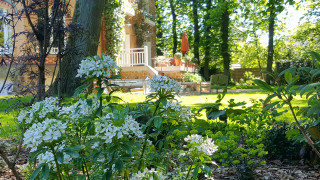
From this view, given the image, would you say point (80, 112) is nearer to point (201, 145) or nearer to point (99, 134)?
point (99, 134)

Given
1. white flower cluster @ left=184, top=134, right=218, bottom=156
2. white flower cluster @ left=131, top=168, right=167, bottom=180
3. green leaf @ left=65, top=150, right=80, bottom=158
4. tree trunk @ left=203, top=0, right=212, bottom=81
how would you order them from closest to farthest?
green leaf @ left=65, top=150, right=80, bottom=158 → white flower cluster @ left=131, top=168, right=167, bottom=180 → white flower cluster @ left=184, top=134, right=218, bottom=156 → tree trunk @ left=203, top=0, right=212, bottom=81

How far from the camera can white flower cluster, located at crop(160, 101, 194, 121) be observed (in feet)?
5.80

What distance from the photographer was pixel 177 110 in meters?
1.77

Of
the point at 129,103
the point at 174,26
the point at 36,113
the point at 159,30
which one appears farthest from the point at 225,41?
the point at 36,113

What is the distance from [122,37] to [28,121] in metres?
14.5

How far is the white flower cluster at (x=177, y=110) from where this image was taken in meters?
1.77

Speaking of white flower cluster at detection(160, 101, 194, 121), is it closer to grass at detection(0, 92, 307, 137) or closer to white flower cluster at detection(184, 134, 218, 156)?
white flower cluster at detection(184, 134, 218, 156)

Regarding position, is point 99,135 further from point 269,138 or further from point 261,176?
point 269,138

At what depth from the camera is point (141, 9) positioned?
64.7ft

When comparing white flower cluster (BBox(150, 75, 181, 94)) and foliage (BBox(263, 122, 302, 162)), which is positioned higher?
white flower cluster (BBox(150, 75, 181, 94))

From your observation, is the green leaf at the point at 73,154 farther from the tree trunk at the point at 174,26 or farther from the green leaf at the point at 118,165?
the tree trunk at the point at 174,26

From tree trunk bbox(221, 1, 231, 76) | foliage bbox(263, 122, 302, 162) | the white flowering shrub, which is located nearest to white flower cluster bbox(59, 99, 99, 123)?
the white flowering shrub

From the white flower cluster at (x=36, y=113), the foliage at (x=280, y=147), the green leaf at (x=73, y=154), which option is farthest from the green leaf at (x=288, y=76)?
the foliage at (x=280, y=147)

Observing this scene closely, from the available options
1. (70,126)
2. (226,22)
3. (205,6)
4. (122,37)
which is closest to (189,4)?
(205,6)
